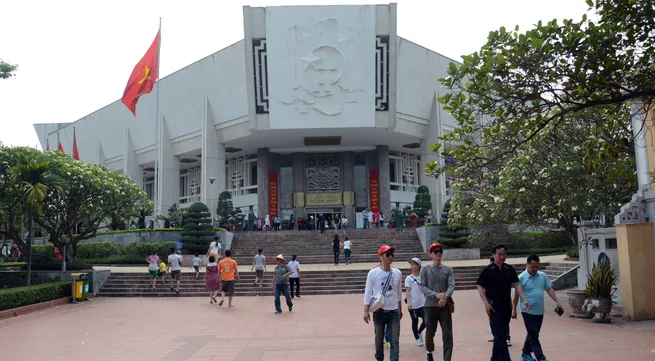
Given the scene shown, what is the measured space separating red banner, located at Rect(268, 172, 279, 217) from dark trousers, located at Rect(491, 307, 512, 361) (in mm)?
33245

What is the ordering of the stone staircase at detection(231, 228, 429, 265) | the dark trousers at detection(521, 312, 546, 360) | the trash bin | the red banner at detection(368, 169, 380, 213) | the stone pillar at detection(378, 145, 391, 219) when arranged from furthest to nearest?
the red banner at detection(368, 169, 380, 213), the stone pillar at detection(378, 145, 391, 219), the stone staircase at detection(231, 228, 429, 265), the trash bin, the dark trousers at detection(521, 312, 546, 360)

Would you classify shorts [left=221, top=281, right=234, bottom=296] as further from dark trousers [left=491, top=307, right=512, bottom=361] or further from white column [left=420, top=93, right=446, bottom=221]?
white column [left=420, top=93, right=446, bottom=221]

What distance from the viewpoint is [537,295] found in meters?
6.56

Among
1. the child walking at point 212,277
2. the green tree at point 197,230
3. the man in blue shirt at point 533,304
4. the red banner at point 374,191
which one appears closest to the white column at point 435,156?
the red banner at point 374,191

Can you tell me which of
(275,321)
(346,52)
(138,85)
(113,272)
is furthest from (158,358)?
(346,52)

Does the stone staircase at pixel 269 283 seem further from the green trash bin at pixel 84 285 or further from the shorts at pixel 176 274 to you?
the green trash bin at pixel 84 285

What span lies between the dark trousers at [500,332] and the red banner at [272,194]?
33245mm

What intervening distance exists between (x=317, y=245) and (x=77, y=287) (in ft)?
44.4

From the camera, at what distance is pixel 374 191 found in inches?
1531

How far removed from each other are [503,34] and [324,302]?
971cm

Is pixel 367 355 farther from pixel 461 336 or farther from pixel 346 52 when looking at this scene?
pixel 346 52

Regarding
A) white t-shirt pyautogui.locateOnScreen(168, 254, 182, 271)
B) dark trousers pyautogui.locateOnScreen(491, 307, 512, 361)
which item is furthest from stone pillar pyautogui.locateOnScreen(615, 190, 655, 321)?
white t-shirt pyautogui.locateOnScreen(168, 254, 182, 271)

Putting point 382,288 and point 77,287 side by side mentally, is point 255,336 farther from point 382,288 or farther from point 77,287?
point 77,287

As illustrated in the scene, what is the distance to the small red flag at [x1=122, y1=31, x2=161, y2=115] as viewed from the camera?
28047 mm
